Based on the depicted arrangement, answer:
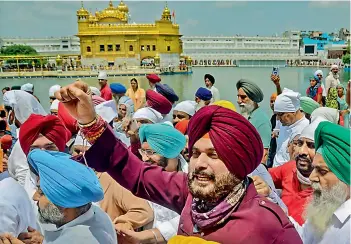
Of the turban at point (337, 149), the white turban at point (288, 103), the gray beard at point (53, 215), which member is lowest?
the gray beard at point (53, 215)

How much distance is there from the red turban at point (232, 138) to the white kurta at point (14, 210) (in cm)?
72

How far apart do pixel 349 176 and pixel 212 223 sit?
45cm

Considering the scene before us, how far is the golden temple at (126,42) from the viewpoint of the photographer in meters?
36.4

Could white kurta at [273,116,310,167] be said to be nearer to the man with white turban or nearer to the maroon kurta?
the man with white turban

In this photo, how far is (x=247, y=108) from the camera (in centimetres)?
303

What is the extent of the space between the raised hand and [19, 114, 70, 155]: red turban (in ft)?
2.11

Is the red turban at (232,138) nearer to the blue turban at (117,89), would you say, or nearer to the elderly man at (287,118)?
the elderly man at (287,118)

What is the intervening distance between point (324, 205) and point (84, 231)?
768 millimetres

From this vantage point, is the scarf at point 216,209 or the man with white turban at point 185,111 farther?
the man with white turban at point 185,111

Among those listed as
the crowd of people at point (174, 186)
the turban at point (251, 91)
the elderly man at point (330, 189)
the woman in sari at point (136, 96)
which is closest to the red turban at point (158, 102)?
the turban at point (251, 91)

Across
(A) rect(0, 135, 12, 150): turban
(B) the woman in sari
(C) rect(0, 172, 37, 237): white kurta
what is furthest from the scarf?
(B) the woman in sari

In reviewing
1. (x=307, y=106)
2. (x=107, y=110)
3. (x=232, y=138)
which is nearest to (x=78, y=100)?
(x=232, y=138)

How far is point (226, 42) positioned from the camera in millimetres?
54438

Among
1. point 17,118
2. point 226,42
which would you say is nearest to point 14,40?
point 226,42
